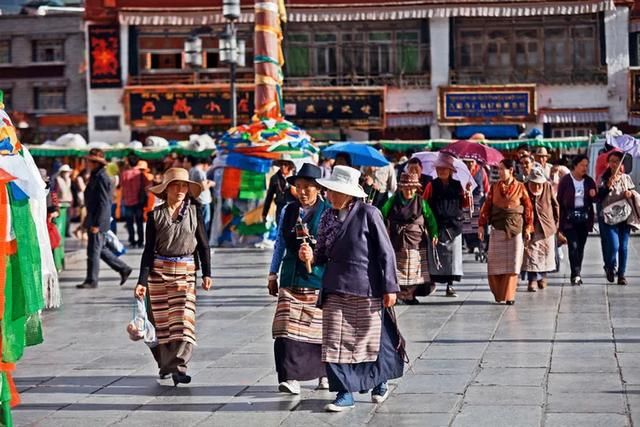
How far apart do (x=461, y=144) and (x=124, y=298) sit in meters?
6.14

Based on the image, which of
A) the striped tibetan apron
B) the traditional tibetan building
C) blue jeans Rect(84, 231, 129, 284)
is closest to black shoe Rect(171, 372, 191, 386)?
the striped tibetan apron

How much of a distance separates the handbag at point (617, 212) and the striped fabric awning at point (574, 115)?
25.2m

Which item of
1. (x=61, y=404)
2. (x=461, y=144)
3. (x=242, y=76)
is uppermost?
(x=242, y=76)

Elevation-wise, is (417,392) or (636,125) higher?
(636,125)

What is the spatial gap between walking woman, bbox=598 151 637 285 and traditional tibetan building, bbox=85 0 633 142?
2484 centimetres

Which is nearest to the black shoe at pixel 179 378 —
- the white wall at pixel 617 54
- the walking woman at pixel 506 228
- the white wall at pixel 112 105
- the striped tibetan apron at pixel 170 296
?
the striped tibetan apron at pixel 170 296

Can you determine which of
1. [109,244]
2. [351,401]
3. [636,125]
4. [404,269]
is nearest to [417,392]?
[351,401]

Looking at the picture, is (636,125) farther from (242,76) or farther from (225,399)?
(225,399)

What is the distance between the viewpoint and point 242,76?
42.7 meters

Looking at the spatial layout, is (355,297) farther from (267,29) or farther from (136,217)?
(136,217)

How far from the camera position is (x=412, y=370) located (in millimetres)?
10016

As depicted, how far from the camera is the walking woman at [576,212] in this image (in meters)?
16.7

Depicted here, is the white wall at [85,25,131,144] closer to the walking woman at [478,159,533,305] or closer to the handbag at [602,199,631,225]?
the handbag at [602,199,631,225]

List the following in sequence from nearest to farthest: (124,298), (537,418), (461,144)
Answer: (537,418)
(124,298)
(461,144)
